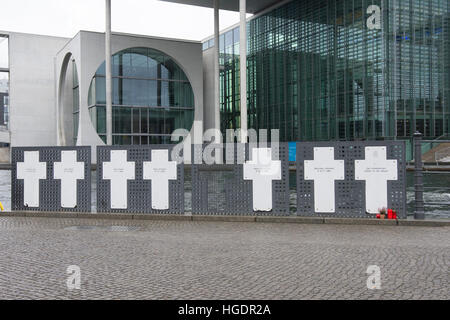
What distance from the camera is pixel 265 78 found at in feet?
173

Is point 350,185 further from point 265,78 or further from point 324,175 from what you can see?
point 265,78

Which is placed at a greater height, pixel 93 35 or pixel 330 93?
pixel 93 35

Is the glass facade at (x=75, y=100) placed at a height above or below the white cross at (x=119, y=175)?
above

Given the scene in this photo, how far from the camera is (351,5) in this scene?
137 ft

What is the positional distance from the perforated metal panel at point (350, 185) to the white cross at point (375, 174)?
A: 0.09 metres

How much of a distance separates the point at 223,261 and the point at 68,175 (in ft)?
22.4

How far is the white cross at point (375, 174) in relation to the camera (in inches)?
420

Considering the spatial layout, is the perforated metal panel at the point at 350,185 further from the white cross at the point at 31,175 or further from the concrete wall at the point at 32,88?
the concrete wall at the point at 32,88

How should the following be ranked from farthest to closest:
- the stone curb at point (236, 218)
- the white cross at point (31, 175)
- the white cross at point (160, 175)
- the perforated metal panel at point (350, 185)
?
the white cross at point (31, 175), the white cross at point (160, 175), the perforated metal panel at point (350, 185), the stone curb at point (236, 218)

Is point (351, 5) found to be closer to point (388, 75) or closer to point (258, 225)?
point (388, 75)

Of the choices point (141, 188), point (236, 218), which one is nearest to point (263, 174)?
point (236, 218)

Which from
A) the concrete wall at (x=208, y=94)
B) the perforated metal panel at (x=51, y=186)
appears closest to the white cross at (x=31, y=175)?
the perforated metal panel at (x=51, y=186)
